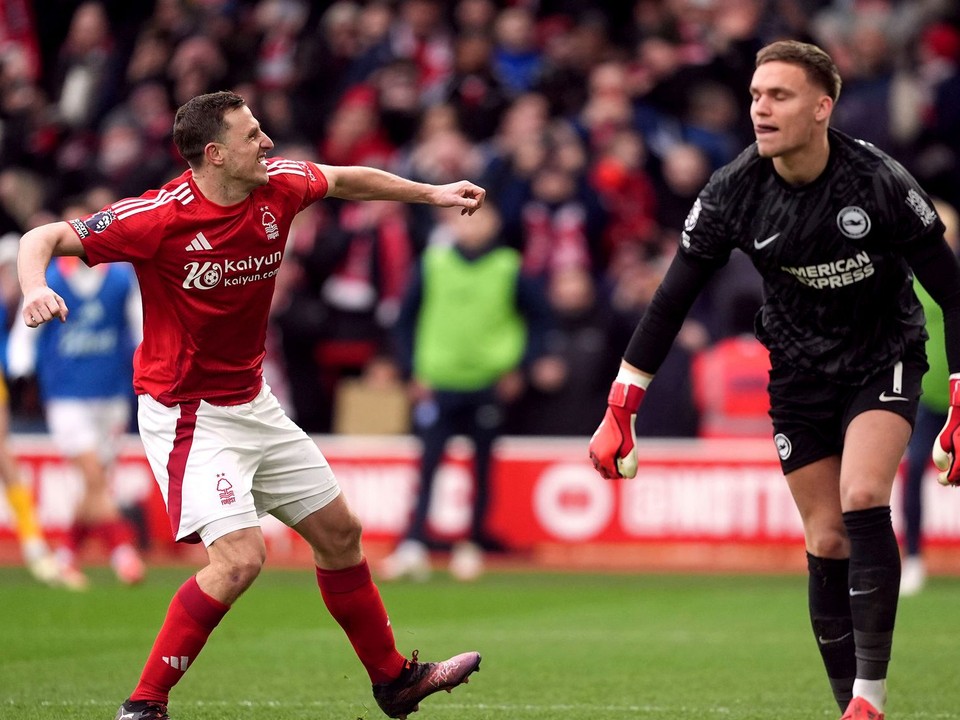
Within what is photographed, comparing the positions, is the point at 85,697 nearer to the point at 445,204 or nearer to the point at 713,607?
the point at 445,204

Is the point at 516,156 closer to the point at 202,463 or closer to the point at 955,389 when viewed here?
the point at 202,463

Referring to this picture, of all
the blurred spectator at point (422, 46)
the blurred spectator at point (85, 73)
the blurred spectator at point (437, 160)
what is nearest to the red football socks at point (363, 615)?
the blurred spectator at point (437, 160)

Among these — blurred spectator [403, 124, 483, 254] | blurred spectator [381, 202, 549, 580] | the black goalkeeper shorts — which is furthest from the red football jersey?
blurred spectator [403, 124, 483, 254]

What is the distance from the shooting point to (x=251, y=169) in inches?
241

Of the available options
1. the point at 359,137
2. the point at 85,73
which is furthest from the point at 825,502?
the point at 85,73

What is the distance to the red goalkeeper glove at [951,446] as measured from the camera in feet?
18.7

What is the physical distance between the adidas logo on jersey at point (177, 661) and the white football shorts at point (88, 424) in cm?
676

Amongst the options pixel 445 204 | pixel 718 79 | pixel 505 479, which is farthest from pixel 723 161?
pixel 445 204

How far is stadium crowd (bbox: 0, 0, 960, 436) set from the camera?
1458 centimetres

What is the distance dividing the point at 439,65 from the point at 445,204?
11726 millimetres

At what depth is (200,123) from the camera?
6.05 meters

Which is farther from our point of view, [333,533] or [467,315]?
[467,315]

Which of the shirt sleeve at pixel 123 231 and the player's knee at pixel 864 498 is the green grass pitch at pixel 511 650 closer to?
the player's knee at pixel 864 498

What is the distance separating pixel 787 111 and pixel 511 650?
405 cm
